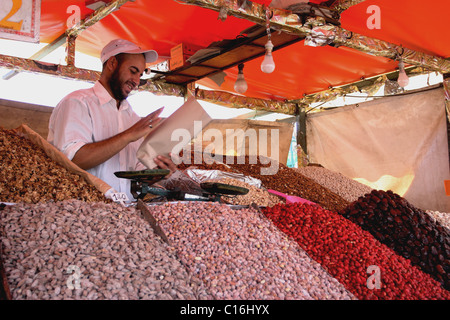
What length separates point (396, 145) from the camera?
4156mm

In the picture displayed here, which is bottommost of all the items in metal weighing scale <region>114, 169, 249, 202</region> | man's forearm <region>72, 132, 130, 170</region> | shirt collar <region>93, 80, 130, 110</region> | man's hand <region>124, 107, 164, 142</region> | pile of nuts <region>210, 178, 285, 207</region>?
pile of nuts <region>210, 178, 285, 207</region>

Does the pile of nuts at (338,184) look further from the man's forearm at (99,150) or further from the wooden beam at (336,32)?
the man's forearm at (99,150)

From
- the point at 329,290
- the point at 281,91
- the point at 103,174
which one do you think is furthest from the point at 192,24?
the point at 329,290

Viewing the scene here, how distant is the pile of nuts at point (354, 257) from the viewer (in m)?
1.43

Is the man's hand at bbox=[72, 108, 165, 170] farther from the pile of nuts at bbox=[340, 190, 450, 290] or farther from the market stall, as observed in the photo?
the pile of nuts at bbox=[340, 190, 450, 290]

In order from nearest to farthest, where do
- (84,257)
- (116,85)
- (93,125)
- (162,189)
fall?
(84,257) < (162,189) < (93,125) < (116,85)

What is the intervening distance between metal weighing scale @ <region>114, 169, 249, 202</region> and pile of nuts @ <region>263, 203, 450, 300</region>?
26 cm

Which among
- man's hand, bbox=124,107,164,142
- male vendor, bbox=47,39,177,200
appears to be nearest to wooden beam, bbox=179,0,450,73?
male vendor, bbox=47,39,177,200

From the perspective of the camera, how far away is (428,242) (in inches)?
73.6

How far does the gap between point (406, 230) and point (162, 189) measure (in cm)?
130

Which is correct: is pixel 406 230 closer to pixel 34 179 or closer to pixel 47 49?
pixel 34 179

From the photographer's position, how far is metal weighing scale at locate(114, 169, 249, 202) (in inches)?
58.8

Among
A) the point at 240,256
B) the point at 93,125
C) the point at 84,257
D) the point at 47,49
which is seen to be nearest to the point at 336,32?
the point at 93,125

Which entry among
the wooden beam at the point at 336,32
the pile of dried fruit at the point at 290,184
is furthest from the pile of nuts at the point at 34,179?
the pile of dried fruit at the point at 290,184
